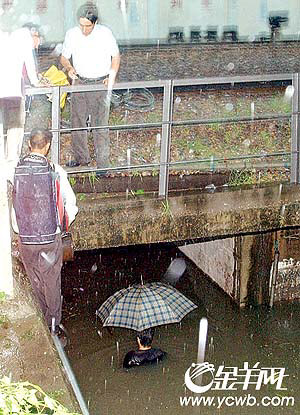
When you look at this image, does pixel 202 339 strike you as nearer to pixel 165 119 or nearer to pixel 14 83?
pixel 165 119

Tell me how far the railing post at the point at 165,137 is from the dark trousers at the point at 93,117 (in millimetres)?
721

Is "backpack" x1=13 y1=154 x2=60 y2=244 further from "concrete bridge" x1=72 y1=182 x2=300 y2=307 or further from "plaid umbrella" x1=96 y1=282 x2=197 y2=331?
"plaid umbrella" x1=96 y1=282 x2=197 y2=331

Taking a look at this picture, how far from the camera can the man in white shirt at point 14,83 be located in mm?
6613

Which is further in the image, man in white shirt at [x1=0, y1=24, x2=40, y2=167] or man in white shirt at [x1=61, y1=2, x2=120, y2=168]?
man in white shirt at [x1=61, y1=2, x2=120, y2=168]

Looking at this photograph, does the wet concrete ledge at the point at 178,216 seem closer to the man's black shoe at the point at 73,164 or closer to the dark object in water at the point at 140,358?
the man's black shoe at the point at 73,164

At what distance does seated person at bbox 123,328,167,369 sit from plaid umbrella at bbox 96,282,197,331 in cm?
34

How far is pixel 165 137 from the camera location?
275 inches


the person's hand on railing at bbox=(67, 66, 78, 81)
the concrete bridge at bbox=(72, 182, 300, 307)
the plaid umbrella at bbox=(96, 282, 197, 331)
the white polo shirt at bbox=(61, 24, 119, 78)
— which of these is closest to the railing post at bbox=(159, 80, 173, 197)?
the concrete bridge at bbox=(72, 182, 300, 307)

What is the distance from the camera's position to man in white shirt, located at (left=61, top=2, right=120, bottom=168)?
7.34 meters

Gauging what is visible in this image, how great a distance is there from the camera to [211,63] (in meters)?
15.1

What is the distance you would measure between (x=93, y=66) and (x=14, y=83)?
3.51 ft

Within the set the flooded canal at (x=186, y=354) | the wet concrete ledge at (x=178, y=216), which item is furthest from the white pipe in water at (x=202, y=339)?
the wet concrete ledge at (x=178, y=216)

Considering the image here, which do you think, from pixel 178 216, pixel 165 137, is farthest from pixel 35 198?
pixel 165 137

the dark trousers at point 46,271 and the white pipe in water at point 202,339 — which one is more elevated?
the dark trousers at point 46,271
